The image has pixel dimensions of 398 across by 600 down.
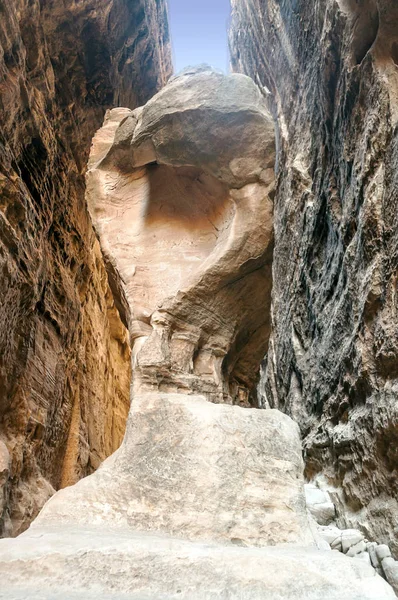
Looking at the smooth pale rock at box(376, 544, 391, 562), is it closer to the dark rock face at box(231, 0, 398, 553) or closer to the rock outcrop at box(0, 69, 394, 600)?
the dark rock face at box(231, 0, 398, 553)

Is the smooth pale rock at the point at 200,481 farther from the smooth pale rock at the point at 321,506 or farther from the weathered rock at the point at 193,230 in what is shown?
the weathered rock at the point at 193,230

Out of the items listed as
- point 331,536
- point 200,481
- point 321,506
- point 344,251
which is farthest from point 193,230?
point 331,536

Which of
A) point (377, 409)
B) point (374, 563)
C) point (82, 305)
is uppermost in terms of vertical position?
point (377, 409)

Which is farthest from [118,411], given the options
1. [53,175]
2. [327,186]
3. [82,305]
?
[327,186]

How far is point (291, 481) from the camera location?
7.91ft

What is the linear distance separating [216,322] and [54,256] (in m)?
4.72

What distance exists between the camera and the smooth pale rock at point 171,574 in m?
1.54

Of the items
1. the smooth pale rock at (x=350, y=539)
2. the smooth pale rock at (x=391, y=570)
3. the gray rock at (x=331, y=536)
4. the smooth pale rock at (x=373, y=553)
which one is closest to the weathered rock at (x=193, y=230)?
the gray rock at (x=331, y=536)

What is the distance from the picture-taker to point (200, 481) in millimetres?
2348

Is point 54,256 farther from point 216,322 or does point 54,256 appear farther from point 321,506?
point 321,506

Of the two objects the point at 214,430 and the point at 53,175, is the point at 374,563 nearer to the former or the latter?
the point at 214,430

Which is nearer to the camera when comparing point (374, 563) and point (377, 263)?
point (374, 563)

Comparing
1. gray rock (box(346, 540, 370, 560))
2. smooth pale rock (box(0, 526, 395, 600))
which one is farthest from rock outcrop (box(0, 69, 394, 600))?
gray rock (box(346, 540, 370, 560))

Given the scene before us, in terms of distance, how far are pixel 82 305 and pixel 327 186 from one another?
6551 mm
